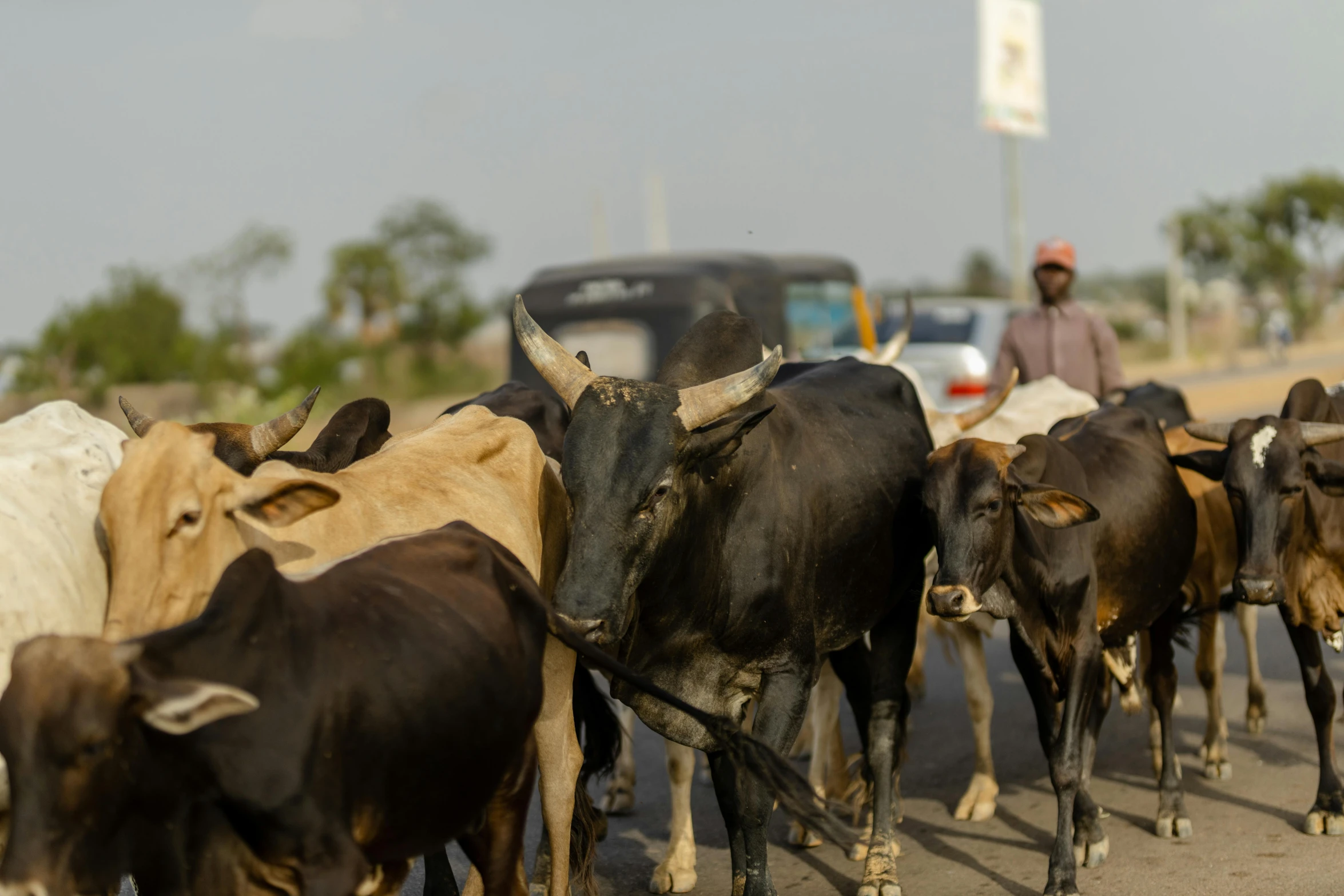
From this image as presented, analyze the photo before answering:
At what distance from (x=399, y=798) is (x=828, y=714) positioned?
3.66 m

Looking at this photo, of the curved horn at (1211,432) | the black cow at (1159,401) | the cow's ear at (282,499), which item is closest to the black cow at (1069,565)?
the curved horn at (1211,432)

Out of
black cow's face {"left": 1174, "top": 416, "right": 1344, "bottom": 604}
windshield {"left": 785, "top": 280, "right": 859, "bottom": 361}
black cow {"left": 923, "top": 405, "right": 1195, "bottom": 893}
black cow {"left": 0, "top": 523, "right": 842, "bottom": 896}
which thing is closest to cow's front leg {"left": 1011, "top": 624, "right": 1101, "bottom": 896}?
black cow {"left": 923, "top": 405, "right": 1195, "bottom": 893}

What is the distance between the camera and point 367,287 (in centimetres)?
3878

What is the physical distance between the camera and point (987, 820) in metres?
6.30

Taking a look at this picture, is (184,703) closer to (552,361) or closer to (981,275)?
(552,361)

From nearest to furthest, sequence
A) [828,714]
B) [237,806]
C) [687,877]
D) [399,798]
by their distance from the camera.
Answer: [237,806] < [399,798] < [687,877] < [828,714]

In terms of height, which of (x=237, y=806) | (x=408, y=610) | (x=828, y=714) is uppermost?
(x=408, y=610)

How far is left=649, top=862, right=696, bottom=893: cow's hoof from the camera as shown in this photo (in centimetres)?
552

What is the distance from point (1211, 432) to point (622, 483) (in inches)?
124

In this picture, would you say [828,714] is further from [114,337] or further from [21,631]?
[114,337]

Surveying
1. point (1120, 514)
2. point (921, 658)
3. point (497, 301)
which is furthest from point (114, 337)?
point (1120, 514)

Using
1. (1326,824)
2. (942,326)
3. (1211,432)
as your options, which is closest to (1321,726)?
(1326,824)

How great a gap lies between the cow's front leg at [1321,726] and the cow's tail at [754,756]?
9.54 ft

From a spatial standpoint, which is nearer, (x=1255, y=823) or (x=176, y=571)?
(x=176, y=571)
